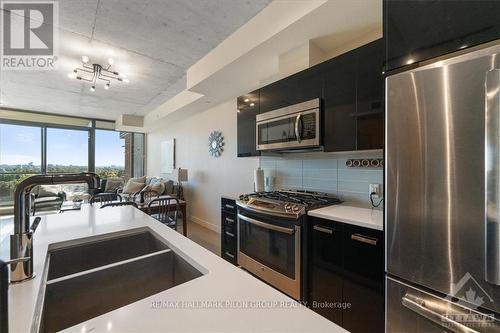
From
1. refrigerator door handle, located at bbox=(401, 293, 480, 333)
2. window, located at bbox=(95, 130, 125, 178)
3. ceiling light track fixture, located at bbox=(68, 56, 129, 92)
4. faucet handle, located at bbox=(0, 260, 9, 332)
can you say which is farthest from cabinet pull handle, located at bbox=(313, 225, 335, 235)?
window, located at bbox=(95, 130, 125, 178)

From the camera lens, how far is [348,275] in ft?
5.11

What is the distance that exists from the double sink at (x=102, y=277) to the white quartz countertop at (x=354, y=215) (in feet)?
3.70

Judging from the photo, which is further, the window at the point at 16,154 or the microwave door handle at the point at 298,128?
the window at the point at 16,154

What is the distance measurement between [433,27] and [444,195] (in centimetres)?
84

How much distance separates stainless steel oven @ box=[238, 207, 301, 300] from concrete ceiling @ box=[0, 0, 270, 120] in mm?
1997

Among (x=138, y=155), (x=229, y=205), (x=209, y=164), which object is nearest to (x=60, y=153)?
(x=138, y=155)

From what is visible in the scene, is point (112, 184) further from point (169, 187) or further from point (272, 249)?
point (272, 249)

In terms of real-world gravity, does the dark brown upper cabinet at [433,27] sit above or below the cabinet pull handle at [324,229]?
above

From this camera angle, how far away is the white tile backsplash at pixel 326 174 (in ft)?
6.63

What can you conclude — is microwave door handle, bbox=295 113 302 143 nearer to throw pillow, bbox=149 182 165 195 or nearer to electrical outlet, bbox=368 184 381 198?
electrical outlet, bbox=368 184 381 198

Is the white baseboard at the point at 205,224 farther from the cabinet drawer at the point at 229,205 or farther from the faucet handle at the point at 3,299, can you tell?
the faucet handle at the point at 3,299

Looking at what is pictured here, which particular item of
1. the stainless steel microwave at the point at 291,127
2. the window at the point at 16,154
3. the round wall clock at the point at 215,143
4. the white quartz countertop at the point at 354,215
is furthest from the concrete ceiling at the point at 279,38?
the window at the point at 16,154

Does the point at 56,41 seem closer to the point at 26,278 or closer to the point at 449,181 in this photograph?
the point at 26,278

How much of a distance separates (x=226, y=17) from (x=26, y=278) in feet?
7.98
